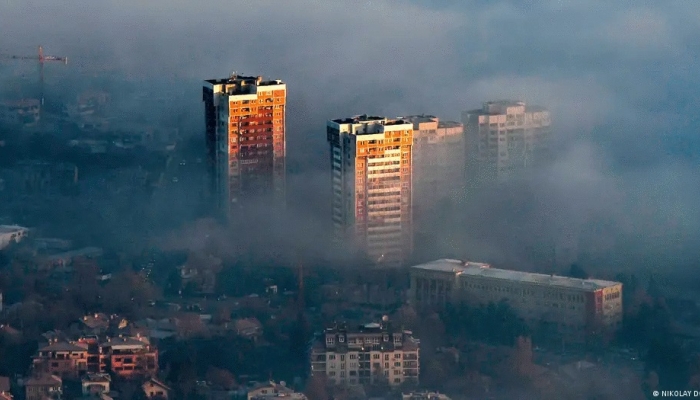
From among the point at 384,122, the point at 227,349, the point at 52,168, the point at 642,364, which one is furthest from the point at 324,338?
the point at 52,168

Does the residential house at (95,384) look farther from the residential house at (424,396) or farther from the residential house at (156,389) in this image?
the residential house at (424,396)

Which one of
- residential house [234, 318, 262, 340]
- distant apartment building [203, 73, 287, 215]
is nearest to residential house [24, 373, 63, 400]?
residential house [234, 318, 262, 340]

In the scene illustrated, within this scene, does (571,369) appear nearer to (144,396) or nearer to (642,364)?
(642,364)

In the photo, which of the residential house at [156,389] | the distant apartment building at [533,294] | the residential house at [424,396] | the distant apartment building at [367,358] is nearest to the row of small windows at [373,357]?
the distant apartment building at [367,358]

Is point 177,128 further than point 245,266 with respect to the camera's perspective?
Yes

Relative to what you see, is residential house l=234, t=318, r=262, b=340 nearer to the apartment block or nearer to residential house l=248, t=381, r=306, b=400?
the apartment block
